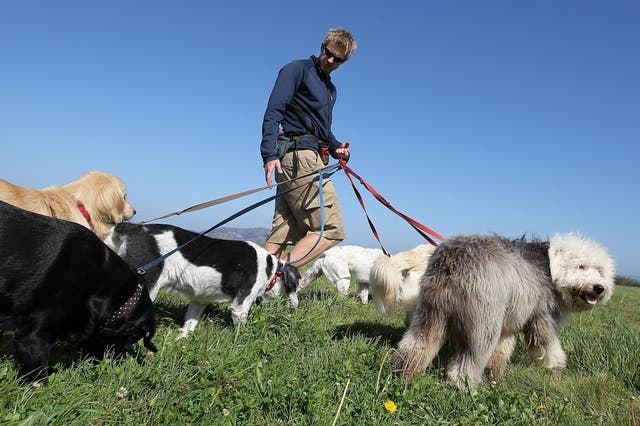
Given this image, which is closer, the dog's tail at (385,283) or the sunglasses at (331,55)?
the dog's tail at (385,283)

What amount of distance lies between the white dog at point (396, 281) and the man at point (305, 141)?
1.02m

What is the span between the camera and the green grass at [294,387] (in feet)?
7.80

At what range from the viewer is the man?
194 inches

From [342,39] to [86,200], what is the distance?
10.8 feet

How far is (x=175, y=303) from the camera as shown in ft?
18.9

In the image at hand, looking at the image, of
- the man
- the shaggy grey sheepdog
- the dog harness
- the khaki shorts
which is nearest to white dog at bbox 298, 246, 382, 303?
the khaki shorts

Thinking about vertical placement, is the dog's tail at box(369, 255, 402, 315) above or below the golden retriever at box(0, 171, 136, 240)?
below

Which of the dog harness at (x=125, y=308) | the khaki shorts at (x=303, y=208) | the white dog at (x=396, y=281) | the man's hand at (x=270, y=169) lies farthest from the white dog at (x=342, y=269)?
the dog harness at (x=125, y=308)

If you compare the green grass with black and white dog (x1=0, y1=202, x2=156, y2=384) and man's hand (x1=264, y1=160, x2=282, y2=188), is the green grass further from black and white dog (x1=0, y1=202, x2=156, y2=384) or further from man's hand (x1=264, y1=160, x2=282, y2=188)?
man's hand (x1=264, y1=160, x2=282, y2=188)

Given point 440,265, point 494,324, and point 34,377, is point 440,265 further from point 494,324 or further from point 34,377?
point 34,377

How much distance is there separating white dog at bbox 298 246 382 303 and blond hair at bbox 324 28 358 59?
366 centimetres

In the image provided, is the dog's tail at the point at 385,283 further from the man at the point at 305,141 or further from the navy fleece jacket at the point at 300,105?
the navy fleece jacket at the point at 300,105

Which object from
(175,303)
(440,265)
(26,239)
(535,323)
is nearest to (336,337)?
(440,265)

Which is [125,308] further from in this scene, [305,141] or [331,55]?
[331,55]
